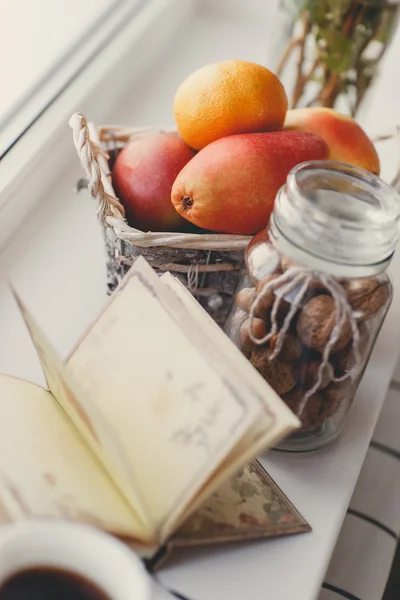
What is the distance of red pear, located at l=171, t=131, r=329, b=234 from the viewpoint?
0.53m

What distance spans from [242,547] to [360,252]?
20 cm

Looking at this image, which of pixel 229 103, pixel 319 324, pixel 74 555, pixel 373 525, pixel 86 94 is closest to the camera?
pixel 74 555

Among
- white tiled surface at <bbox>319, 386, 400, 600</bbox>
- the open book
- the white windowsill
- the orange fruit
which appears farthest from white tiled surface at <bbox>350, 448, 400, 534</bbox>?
the orange fruit

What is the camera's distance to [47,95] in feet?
2.53

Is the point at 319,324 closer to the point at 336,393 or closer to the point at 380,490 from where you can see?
the point at 336,393

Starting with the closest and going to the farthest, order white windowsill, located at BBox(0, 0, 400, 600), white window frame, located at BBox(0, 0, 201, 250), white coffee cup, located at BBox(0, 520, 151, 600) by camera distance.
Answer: white coffee cup, located at BBox(0, 520, 151, 600) → white windowsill, located at BBox(0, 0, 400, 600) → white window frame, located at BBox(0, 0, 201, 250)

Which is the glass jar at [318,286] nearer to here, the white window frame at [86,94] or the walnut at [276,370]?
the walnut at [276,370]

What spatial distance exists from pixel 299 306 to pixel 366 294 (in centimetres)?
5

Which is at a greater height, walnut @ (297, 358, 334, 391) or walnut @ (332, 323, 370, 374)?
walnut @ (332, 323, 370, 374)

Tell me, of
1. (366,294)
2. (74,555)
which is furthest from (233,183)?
(74,555)

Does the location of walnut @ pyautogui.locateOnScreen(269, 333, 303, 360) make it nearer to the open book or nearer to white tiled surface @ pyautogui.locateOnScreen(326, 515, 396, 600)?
the open book

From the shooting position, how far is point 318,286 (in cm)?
46

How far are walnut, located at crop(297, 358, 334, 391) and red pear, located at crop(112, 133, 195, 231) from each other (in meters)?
0.18

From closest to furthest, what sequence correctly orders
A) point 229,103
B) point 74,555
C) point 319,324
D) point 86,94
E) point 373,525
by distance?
point 74,555, point 319,324, point 229,103, point 373,525, point 86,94
